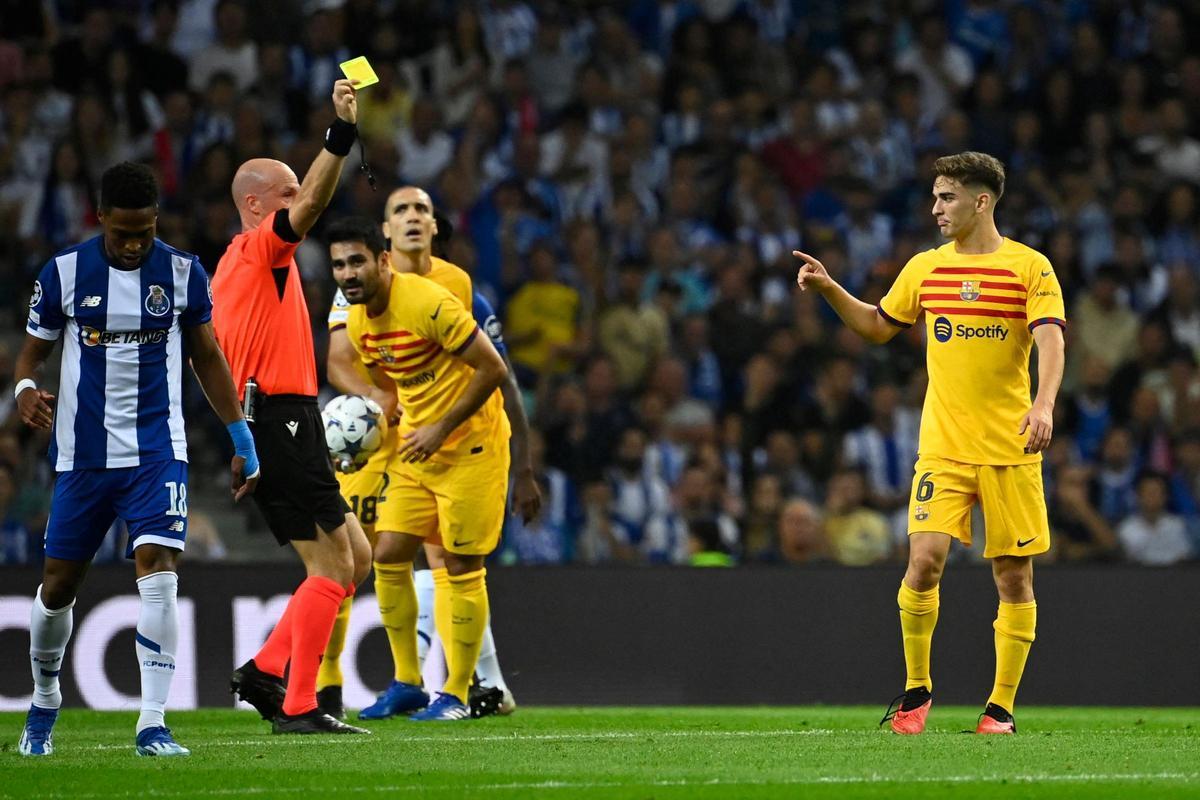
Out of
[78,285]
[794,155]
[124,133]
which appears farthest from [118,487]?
[794,155]

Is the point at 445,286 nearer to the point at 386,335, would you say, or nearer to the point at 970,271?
the point at 386,335

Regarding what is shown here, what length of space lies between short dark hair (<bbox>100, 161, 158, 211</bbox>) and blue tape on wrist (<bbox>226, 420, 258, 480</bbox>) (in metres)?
1.00

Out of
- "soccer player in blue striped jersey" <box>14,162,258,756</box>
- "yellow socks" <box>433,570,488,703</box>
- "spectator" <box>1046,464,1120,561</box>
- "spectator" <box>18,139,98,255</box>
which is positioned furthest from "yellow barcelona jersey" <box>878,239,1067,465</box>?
"spectator" <box>18,139,98,255</box>

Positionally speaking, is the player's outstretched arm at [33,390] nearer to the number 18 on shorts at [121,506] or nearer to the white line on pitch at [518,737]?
the number 18 on shorts at [121,506]

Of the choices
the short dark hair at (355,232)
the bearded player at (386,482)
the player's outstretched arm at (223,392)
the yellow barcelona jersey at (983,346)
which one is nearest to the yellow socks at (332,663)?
the bearded player at (386,482)

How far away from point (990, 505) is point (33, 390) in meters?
3.84

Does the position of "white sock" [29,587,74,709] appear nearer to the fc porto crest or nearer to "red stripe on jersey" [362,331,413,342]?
the fc porto crest

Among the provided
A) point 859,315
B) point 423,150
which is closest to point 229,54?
point 423,150

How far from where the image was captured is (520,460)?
31.0ft

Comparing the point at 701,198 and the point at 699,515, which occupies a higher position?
the point at 701,198

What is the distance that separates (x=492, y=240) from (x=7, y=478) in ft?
16.0

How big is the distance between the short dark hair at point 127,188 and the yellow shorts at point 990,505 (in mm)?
3392

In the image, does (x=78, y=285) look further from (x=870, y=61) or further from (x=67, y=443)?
(x=870, y=61)

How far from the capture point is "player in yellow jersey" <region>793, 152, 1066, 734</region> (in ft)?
25.9
